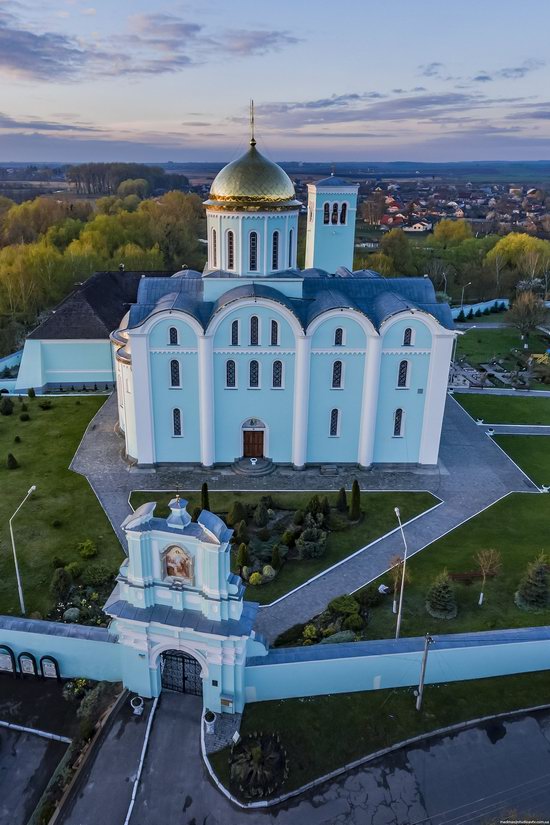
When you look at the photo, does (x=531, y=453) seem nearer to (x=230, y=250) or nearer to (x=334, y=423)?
(x=334, y=423)

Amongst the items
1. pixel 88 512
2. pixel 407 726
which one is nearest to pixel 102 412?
pixel 88 512

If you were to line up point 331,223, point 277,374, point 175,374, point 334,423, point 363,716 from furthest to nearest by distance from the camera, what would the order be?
1. point 331,223
2. point 334,423
3. point 277,374
4. point 175,374
5. point 363,716

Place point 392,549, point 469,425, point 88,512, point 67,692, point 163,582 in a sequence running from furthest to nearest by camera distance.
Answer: point 469,425
point 88,512
point 392,549
point 67,692
point 163,582

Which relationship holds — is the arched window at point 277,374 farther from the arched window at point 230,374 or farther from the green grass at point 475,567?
the green grass at point 475,567

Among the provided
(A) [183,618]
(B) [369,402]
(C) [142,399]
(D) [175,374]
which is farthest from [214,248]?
(A) [183,618]

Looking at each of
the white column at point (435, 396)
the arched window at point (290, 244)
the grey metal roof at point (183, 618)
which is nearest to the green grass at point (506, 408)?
the white column at point (435, 396)

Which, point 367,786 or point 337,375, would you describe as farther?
point 337,375

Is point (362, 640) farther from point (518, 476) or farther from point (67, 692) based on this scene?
point (518, 476)
